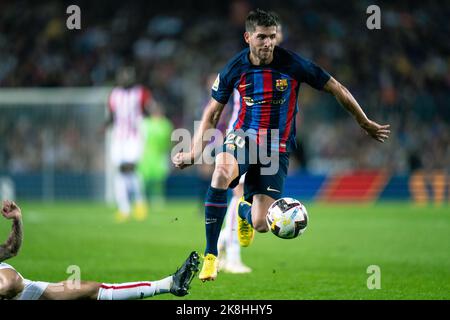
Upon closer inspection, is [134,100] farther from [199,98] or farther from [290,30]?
[290,30]

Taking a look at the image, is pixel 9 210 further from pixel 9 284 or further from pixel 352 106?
pixel 352 106

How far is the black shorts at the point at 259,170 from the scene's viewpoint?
24.9 feet

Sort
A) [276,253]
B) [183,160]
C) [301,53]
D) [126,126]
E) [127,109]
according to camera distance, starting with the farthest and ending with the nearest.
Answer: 1. [301,53]
2. [126,126]
3. [127,109]
4. [276,253]
5. [183,160]

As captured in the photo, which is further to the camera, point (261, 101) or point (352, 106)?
point (261, 101)

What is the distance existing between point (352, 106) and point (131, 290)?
Answer: 8.60 feet

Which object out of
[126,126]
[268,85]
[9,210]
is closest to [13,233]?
[9,210]

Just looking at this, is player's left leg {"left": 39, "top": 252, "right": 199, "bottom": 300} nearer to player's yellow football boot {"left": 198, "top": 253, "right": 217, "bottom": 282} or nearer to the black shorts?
player's yellow football boot {"left": 198, "top": 253, "right": 217, "bottom": 282}

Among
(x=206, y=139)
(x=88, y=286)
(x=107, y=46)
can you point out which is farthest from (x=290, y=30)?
(x=88, y=286)

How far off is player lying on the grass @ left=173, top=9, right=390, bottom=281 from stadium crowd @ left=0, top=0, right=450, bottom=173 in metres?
→ 13.3

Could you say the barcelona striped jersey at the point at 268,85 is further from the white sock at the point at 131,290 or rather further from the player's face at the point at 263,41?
the white sock at the point at 131,290

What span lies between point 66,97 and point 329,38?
800cm

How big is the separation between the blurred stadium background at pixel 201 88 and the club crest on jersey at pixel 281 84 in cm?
1013

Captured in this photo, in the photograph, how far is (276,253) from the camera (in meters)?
10.8

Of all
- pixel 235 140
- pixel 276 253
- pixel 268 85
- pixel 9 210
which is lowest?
pixel 276 253
